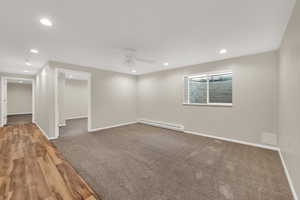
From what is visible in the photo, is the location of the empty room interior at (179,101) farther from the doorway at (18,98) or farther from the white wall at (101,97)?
the doorway at (18,98)

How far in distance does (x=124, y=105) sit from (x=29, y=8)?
14.8 ft

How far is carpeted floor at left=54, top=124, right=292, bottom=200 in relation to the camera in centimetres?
164

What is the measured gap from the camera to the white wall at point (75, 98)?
24.5 ft

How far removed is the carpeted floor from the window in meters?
1.34

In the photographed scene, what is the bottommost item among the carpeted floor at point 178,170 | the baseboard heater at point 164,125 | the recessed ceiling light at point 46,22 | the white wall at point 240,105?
the carpeted floor at point 178,170

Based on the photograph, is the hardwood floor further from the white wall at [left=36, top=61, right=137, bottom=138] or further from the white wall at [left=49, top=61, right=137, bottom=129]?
the white wall at [left=49, top=61, right=137, bottom=129]

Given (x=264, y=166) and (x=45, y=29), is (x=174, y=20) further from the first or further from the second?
(x=264, y=166)

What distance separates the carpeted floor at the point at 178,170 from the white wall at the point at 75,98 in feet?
15.7

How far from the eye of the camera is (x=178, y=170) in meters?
2.17

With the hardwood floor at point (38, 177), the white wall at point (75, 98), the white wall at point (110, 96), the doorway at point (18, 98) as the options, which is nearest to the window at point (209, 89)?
the white wall at point (110, 96)

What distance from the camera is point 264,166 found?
2275 mm

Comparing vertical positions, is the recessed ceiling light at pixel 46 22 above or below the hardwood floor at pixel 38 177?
above

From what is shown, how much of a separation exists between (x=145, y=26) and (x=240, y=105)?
321cm

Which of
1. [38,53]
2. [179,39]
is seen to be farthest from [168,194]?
[38,53]
